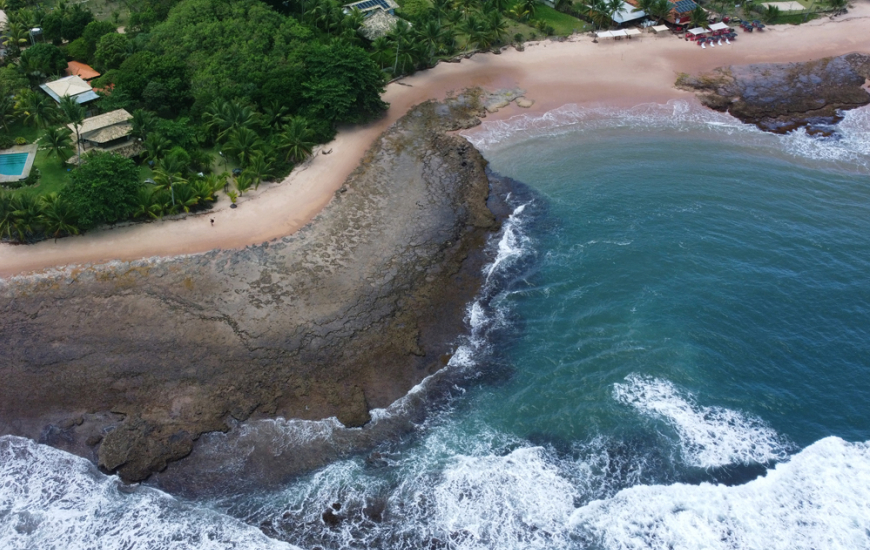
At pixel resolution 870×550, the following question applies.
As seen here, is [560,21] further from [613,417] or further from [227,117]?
[613,417]

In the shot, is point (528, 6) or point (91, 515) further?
point (528, 6)

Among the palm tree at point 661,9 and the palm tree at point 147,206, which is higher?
the palm tree at point 661,9

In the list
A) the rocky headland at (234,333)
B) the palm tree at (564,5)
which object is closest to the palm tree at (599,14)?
the palm tree at (564,5)

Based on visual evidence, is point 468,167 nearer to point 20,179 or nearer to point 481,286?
point 481,286

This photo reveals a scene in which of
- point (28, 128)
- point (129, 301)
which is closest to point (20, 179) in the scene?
point (28, 128)

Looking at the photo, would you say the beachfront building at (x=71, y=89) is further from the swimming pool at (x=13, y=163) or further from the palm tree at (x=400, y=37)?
the palm tree at (x=400, y=37)

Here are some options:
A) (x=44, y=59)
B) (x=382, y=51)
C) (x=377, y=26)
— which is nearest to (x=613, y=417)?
(x=382, y=51)

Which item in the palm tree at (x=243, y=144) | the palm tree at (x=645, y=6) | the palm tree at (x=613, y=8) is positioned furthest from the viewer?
the palm tree at (x=645, y=6)
